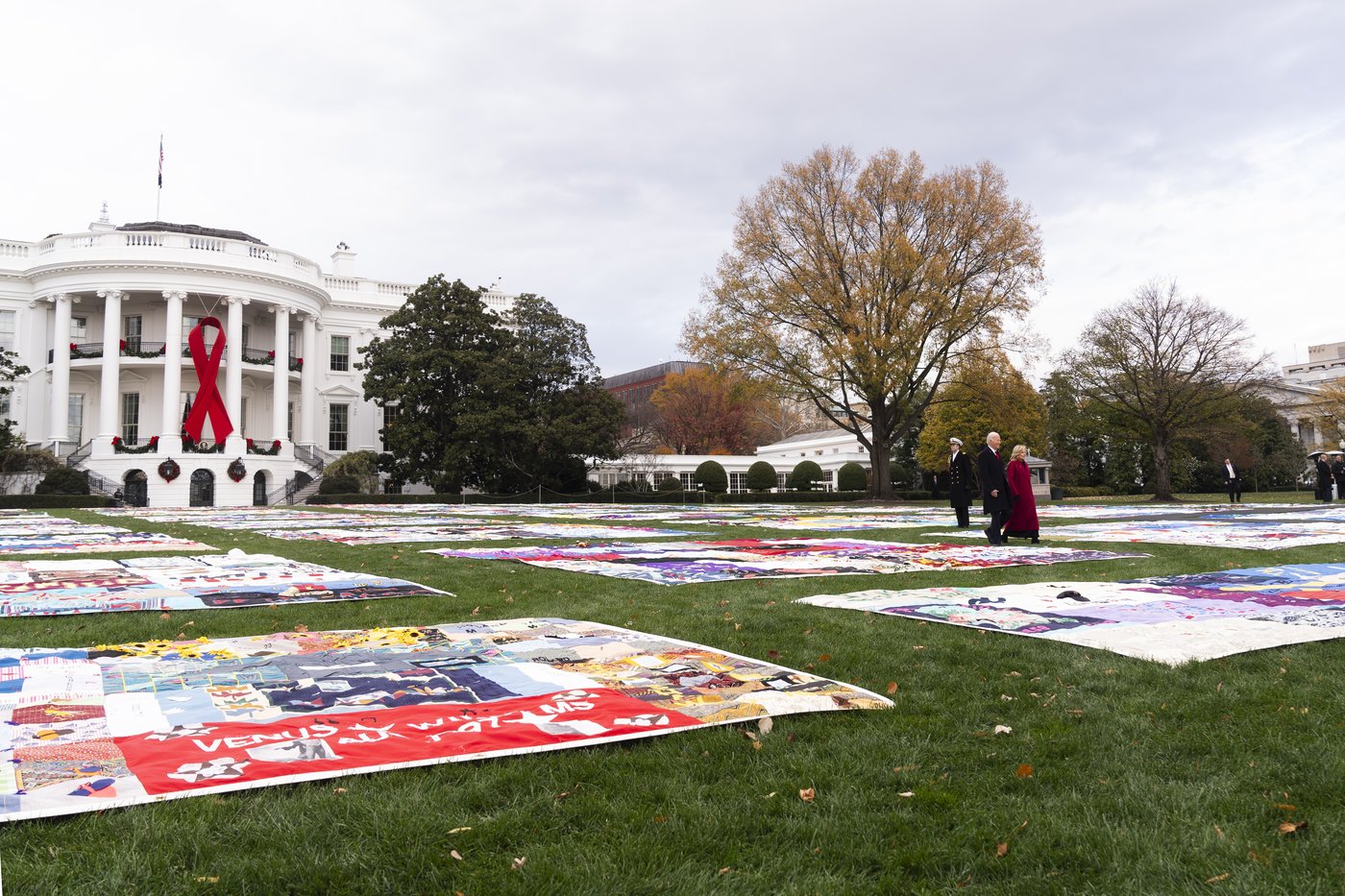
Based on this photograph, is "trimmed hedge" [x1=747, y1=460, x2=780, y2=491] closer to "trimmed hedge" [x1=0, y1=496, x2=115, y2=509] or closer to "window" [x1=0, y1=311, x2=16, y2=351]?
"trimmed hedge" [x1=0, y1=496, x2=115, y2=509]

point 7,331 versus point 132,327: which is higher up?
point 132,327

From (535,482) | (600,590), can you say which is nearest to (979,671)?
(600,590)

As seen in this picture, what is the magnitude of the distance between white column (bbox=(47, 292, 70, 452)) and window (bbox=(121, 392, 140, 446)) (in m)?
2.61

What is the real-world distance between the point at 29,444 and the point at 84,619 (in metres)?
42.4

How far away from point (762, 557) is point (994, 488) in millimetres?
4091

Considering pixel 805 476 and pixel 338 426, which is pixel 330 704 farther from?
pixel 338 426

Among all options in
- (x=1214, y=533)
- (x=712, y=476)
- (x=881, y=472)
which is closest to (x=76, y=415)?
(x=712, y=476)

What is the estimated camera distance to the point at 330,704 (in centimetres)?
361

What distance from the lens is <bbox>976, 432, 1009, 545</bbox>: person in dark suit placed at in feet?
40.1

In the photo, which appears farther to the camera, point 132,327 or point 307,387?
point 307,387

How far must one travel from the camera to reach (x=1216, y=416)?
132 feet

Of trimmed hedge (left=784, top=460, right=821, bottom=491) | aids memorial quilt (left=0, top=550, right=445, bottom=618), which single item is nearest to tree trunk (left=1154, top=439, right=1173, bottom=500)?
trimmed hedge (left=784, top=460, right=821, bottom=491)

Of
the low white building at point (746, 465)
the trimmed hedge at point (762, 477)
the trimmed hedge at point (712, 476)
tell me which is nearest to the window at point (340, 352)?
the low white building at point (746, 465)

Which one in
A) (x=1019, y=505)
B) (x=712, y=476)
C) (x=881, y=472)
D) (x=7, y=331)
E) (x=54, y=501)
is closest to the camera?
(x=1019, y=505)
